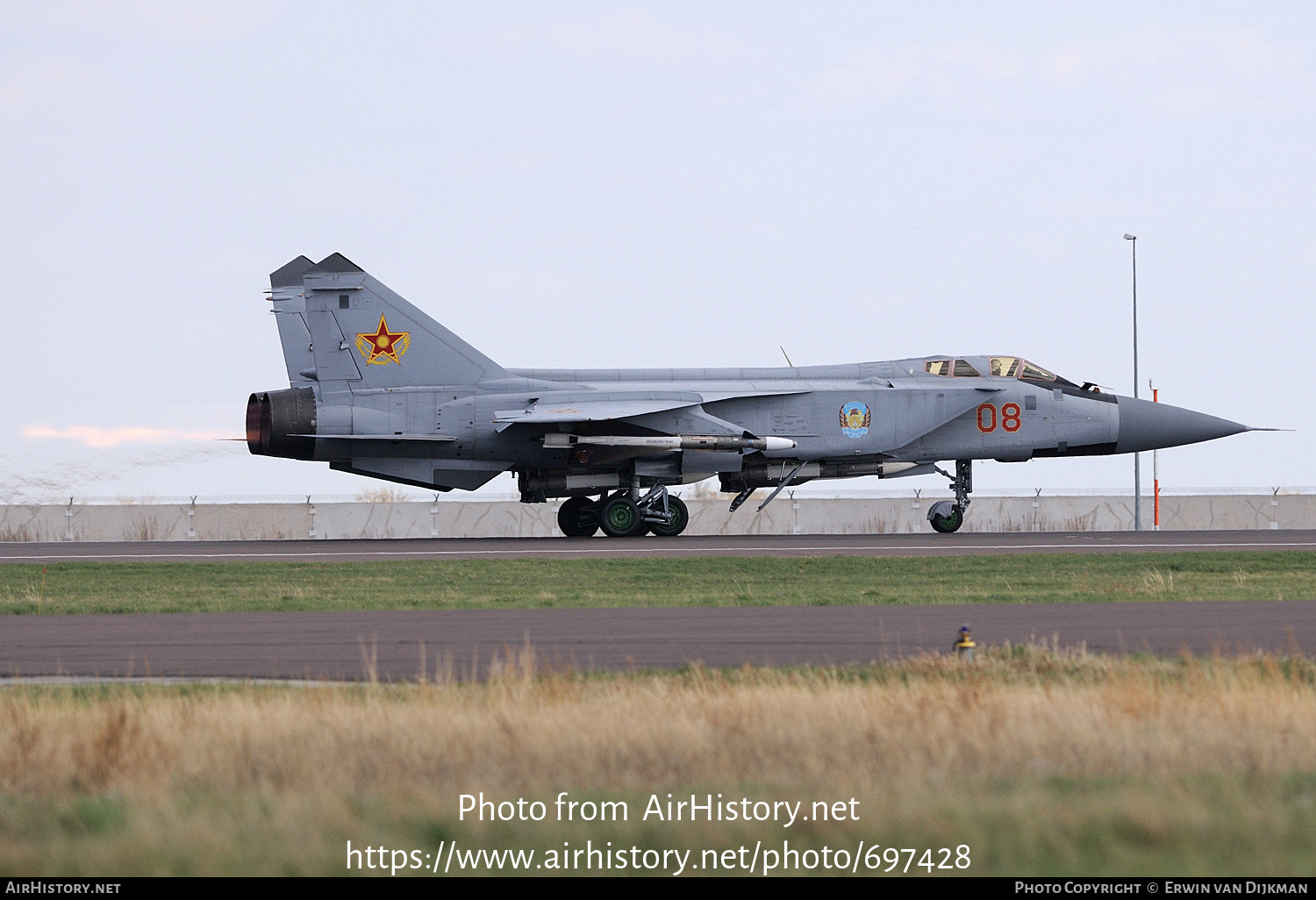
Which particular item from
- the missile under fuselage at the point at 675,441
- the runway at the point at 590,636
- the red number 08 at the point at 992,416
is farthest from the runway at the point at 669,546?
the runway at the point at 590,636

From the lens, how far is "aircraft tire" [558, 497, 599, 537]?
3225 centimetres

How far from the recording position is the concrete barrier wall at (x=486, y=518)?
3800 centimetres

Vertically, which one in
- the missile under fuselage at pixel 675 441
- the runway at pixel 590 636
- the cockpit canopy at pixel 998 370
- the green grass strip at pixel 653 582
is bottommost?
the green grass strip at pixel 653 582

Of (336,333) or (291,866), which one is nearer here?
(291,866)

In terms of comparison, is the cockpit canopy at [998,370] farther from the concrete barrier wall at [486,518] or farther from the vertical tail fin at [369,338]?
the vertical tail fin at [369,338]

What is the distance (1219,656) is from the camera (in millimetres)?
10789

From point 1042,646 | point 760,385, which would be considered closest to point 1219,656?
point 1042,646

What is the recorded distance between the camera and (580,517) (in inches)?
1271

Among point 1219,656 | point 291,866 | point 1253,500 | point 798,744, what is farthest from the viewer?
point 1253,500

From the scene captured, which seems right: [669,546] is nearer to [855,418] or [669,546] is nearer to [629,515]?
[629,515]

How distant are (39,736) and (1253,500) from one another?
3734 cm

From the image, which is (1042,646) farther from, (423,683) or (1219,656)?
(423,683)

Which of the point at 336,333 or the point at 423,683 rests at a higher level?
the point at 336,333

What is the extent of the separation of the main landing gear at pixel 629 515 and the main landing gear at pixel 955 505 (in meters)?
5.68
